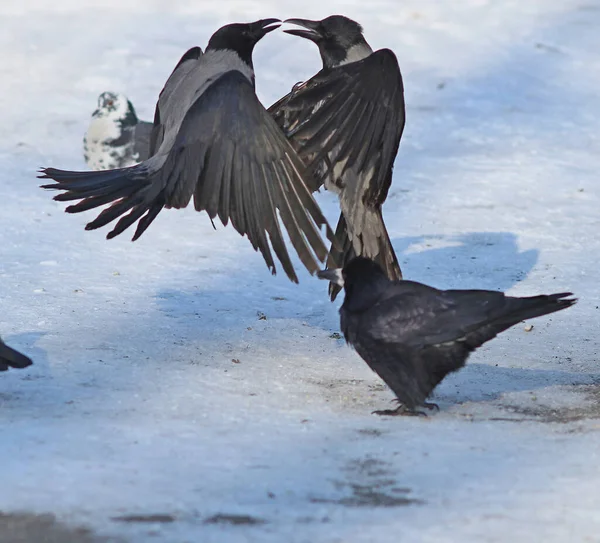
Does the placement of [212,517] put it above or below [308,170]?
below

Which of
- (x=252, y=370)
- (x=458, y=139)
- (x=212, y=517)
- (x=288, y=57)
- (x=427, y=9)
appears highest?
(x=427, y=9)

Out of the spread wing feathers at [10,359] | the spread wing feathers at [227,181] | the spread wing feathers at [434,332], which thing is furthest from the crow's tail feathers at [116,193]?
the spread wing feathers at [434,332]

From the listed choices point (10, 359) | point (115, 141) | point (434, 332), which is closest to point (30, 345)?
point (10, 359)

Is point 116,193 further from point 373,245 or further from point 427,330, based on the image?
point 427,330

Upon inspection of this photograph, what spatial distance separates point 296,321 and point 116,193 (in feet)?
3.92

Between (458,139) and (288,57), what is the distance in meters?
1.95

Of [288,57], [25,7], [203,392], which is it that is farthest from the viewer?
[25,7]

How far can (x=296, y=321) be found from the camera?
19.5 ft

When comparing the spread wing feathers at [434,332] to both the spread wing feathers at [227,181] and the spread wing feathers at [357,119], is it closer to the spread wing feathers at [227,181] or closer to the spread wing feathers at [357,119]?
the spread wing feathers at [227,181]

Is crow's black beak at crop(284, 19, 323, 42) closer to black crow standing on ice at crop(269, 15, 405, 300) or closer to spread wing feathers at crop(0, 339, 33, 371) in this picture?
black crow standing on ice at crop(269, 15, 405, 300)

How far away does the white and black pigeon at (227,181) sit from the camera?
5.15 meters

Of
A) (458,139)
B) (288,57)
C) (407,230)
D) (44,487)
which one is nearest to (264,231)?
(44,487)

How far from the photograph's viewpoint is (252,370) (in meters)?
5.04

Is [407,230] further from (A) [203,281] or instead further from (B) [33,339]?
(B) [33,339]
